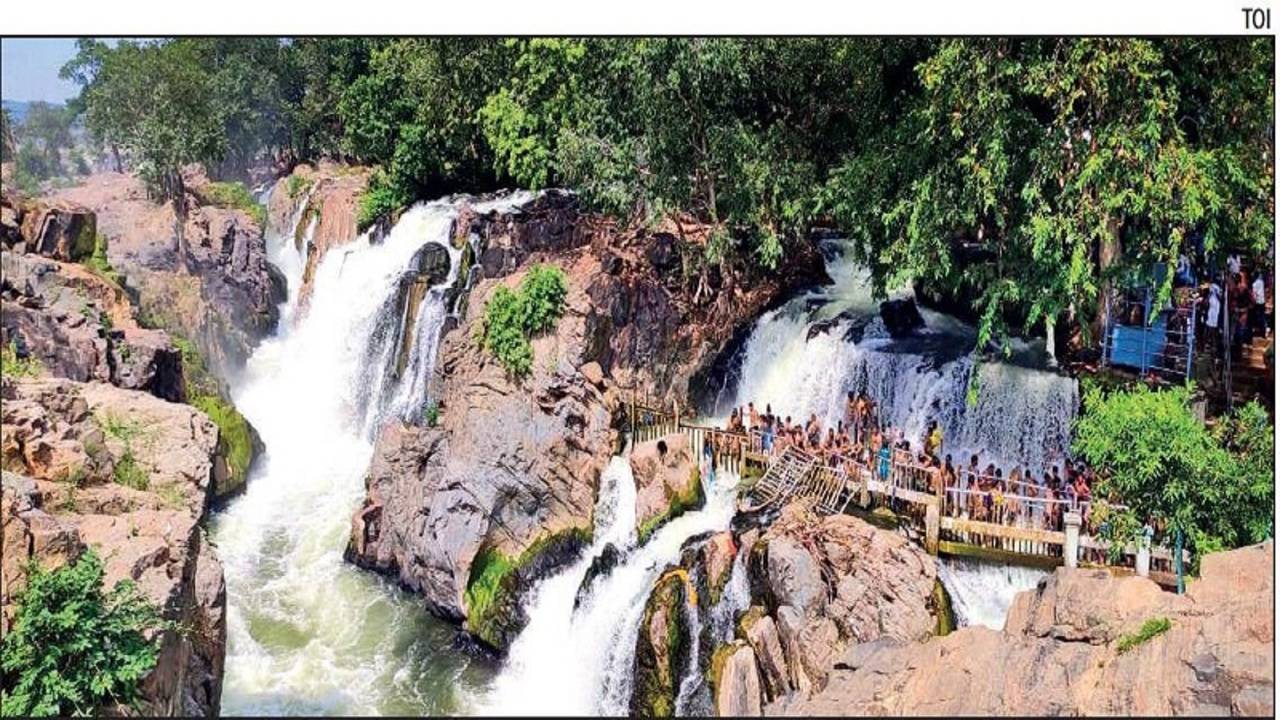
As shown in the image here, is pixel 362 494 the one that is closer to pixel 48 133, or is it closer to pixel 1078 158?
pixel 48 133

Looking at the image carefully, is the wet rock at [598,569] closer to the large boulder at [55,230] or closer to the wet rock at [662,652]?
the wet rock at [662,652]

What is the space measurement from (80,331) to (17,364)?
1.45m

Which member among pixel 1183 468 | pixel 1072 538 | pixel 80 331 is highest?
pixel 80 331

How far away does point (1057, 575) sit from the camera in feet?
27.8

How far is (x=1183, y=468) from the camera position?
9.69 metres

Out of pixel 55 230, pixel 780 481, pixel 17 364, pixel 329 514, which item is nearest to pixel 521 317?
pixel 329 514

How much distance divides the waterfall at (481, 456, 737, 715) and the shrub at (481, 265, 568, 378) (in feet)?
7.30

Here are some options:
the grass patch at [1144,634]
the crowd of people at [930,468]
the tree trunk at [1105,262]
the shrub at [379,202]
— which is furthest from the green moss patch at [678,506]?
the shrub at [379,202]

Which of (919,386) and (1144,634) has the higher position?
(919,386)

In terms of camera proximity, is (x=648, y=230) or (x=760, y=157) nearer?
(x=760, y=157)

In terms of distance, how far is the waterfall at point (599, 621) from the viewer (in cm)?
1043
